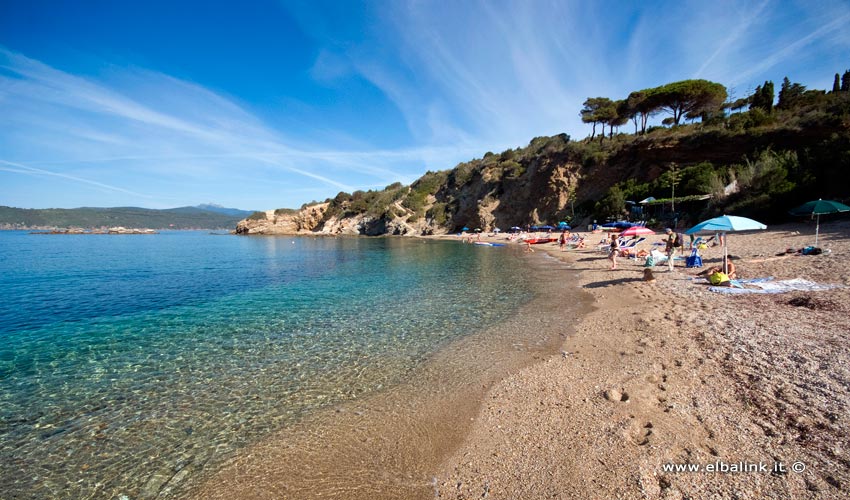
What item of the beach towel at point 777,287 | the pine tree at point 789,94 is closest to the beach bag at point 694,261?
the beach towel at point 777,287

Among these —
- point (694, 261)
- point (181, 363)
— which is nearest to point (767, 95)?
point (694, 261)

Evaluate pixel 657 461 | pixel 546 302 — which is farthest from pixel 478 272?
pixel 657 461

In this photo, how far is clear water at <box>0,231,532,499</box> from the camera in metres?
4.32

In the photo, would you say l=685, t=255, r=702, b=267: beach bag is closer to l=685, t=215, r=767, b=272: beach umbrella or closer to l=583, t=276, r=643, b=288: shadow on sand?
l=583, t=276, r=643, b=288: shadow on sand

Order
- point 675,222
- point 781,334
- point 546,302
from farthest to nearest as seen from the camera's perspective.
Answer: point 675,222 → point 546,302 → point 781,334

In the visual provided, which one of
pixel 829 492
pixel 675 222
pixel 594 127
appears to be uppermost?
pixel 594 127

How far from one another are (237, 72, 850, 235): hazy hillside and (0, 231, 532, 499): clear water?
23.2 meters

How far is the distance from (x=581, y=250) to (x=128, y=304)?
27.0m

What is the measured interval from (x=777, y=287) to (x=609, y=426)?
9339 mm

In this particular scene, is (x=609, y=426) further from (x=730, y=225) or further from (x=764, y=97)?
(x=764, y=97)

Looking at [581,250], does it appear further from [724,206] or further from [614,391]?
[614,391]

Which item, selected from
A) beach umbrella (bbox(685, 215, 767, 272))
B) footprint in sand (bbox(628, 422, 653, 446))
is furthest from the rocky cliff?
footprint in sand (bbox(628, 422, 653, 446))

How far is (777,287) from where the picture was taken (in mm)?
9602

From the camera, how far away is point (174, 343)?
844 centimetres
